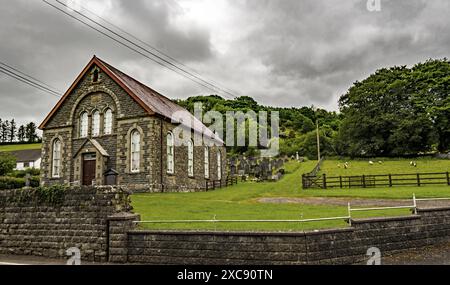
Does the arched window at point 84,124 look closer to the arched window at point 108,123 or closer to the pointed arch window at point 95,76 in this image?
the arched window at point 108,123

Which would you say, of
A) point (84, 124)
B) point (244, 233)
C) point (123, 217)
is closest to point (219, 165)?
point (84, 124)

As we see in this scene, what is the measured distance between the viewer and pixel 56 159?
101 feet

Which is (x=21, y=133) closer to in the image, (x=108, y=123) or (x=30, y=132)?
(x=30, y=132)

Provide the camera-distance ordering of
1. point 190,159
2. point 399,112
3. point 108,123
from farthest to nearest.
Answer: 1. point 399,112
2. point 190,159
3. point 108,123

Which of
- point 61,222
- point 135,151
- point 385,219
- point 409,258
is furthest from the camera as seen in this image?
point 135,151

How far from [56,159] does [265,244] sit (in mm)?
25765

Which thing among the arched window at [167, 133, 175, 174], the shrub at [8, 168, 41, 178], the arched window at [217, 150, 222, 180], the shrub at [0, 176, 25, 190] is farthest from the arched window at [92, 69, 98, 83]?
the shrub at [8, 168, 41, 178]

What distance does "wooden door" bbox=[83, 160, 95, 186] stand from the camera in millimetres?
28539

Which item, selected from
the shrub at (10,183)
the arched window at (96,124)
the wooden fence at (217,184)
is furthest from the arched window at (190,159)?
the shrub at (10,183)

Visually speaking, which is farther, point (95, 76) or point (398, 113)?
point (398, 113)

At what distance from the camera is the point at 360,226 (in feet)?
37.1

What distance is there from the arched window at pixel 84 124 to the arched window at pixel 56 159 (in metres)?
2.52
